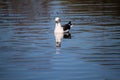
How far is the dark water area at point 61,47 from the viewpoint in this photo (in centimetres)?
1406

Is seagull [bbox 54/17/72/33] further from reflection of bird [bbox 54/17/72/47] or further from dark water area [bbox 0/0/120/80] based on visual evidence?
dark water area [bbox 0/0/120/80]

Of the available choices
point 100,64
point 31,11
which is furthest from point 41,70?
point 31,11

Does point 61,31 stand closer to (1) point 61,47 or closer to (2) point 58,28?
(2) point 58,28

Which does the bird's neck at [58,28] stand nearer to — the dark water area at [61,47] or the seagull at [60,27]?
the seagull at [60,27]

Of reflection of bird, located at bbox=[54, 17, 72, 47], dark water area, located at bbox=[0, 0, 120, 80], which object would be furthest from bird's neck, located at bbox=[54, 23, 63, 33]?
dark water area, located at bbox=[0, 0, 120, 80]

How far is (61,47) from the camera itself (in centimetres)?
1845

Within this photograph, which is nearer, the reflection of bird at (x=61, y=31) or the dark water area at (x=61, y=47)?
the dark water area at (x=61, y=47)

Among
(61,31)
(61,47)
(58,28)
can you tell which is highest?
(58,28)

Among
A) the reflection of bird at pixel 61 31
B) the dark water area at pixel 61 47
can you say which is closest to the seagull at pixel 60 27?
the reflection of bird at pixel 61 31

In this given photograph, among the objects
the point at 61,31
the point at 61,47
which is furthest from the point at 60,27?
the point at 61,47

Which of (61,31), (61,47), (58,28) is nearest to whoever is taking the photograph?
(61,47)

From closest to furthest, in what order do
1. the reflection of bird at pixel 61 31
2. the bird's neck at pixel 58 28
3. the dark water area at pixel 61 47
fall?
the dark water area at pixel 61 47
the reflection of bird at pixel 61 31
the bird's neck at pixel 58 28

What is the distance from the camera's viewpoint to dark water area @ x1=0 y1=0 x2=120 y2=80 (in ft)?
46.1

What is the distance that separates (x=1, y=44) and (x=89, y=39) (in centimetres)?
336
